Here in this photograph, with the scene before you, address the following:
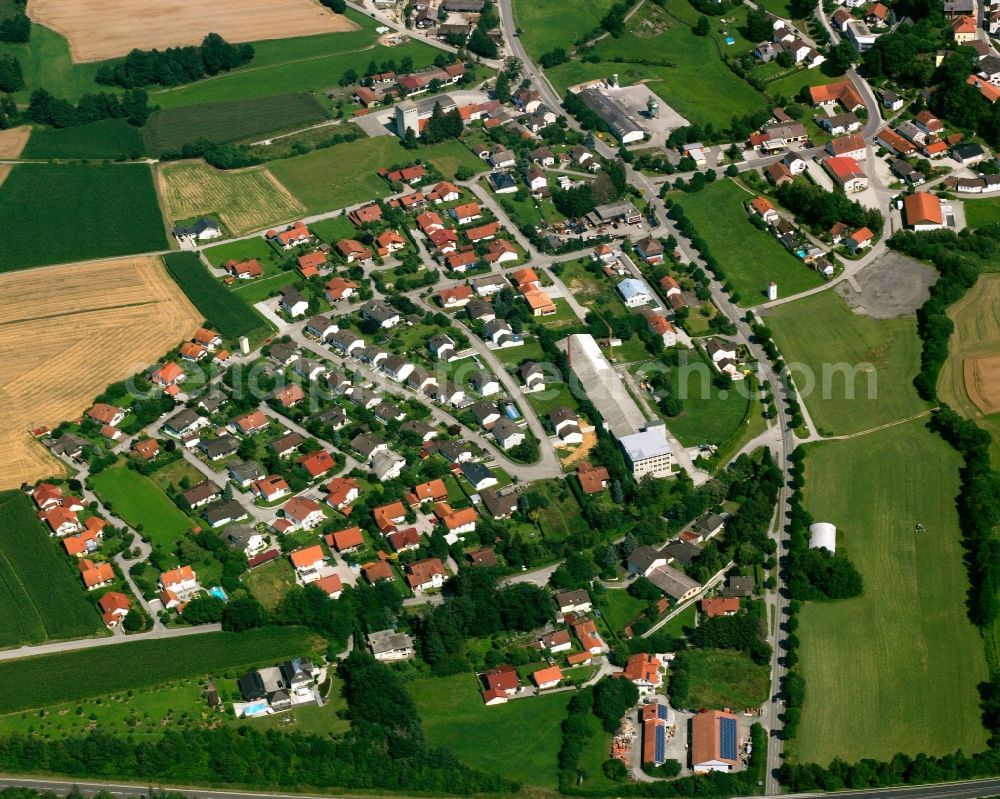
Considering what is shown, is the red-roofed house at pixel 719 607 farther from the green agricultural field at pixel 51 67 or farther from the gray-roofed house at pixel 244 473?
the green agricultural field at pixel 51 67

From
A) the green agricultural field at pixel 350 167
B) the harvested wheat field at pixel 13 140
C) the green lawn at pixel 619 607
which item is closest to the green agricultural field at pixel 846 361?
the green lawn at pixel 619 607

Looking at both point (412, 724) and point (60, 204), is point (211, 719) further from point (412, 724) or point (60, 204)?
point (60, 204)

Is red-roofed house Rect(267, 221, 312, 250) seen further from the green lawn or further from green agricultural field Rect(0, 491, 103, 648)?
the green lawn

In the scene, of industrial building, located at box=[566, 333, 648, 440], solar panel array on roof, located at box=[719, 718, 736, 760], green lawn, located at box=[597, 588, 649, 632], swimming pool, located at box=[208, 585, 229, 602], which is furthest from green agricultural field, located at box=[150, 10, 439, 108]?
solar panel array on roof, located at box=[719, 718, 736, 760]

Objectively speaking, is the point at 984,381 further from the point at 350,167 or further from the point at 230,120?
the point at 230,120

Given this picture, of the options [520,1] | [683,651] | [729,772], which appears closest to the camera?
[729,772]

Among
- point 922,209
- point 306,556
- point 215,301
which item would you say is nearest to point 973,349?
point 922,209

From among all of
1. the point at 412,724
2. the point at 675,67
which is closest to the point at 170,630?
the point at 412,724
